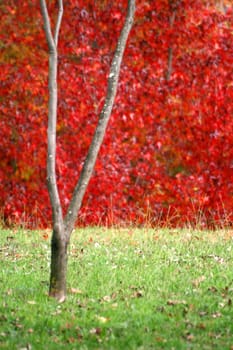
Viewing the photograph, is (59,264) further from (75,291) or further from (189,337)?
(189,337)

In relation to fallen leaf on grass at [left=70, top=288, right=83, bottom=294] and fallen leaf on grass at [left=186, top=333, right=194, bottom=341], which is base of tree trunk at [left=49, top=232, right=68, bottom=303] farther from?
fallen leaf on grass at [left=186, top=333, right=194, bottom=341]

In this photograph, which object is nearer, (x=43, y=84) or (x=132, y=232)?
(x=132, y=232)

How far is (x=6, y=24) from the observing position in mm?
16672

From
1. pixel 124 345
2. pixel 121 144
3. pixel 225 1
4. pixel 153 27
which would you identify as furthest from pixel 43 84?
pixel 124 345

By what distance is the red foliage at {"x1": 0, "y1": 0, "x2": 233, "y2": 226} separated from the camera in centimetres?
1556

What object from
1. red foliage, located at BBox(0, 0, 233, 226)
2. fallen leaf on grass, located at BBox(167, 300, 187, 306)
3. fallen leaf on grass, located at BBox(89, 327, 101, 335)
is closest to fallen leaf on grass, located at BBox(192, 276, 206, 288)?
fallen leaf on grass, located at BBox(167, 300, 187, 306)

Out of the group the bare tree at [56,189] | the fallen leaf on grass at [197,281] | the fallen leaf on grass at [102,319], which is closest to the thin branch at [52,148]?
the bare tree at [56,189]

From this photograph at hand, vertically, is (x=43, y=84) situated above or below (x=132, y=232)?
above

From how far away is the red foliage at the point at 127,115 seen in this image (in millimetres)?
15562

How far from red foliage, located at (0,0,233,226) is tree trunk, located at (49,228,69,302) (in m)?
7.02

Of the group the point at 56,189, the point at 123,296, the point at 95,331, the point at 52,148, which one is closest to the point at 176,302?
the point at 123,296

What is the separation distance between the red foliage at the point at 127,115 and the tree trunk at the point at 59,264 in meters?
7.02

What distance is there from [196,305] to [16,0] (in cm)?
1077

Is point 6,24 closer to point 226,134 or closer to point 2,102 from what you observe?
point 2,102
